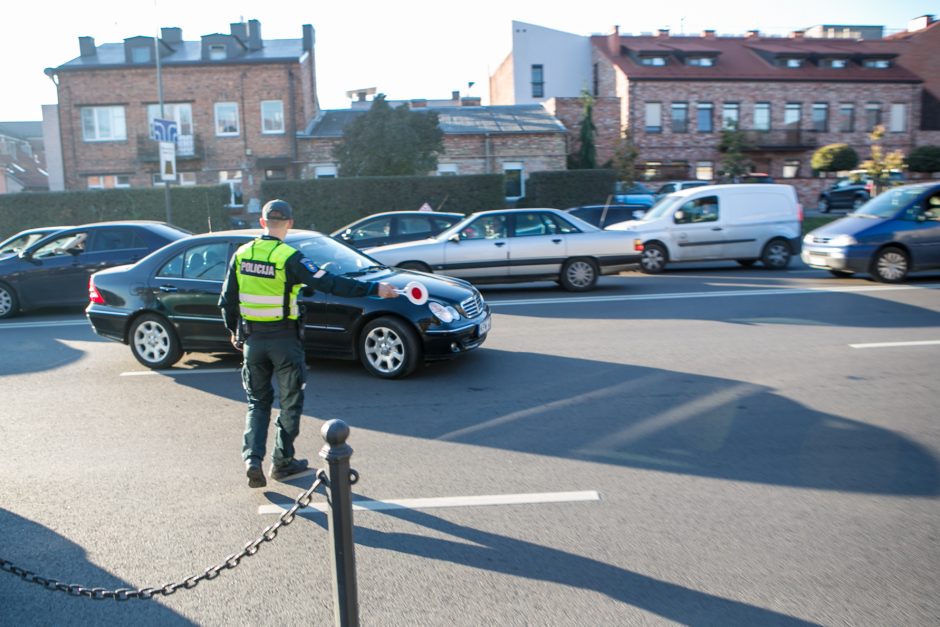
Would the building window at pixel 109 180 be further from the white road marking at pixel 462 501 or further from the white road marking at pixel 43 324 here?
the white road marking at pixel 462 501

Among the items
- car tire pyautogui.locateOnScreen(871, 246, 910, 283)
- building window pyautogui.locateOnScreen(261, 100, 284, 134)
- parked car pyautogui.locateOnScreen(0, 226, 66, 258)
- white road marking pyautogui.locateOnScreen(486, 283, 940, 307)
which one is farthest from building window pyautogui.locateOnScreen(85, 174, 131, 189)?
car tire pyautogui.locateOnScreen(871, 246, 910, 283)

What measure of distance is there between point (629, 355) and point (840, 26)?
57.6 m

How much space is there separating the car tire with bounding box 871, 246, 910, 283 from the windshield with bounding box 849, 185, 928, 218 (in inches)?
27.9

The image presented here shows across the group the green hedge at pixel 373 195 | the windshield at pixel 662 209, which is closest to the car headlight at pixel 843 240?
the windshield at pixel 662 209

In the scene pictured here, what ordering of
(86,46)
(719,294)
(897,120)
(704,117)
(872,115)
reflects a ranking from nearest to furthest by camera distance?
(719,294) < (86,46) < (704,117) < (872,115) < (897,120)

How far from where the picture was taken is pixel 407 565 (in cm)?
407

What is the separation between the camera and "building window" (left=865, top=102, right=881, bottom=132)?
149ft

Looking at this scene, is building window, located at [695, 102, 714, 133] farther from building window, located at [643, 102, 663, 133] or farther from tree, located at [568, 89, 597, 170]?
tree, located at [568, 89, 597, 170]

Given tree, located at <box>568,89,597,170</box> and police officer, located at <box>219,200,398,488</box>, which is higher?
tree, located at <box>568,89,597,170</box>

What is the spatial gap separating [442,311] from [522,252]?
6.47 meters

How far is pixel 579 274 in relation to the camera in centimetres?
1430

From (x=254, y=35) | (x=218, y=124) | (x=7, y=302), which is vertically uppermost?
(x=254, y=35)

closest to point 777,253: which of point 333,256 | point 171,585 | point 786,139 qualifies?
point 333,256

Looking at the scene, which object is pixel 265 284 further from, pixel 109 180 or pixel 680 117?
pixel 680 117
